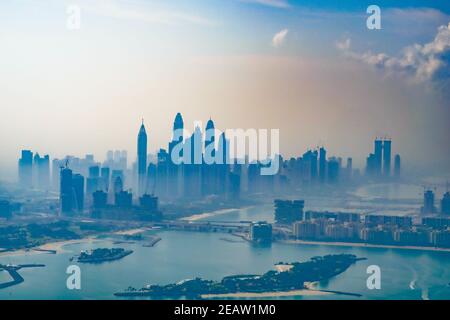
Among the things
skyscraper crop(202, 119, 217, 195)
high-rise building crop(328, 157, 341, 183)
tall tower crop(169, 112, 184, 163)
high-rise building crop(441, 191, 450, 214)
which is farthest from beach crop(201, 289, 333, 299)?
high-rise building crop(441, 191, 450, 214)

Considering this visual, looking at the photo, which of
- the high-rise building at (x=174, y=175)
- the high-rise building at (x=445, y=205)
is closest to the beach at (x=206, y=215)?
the high-rise building at (x=174, y=175)

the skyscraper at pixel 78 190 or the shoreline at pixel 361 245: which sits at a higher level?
the skyscraper at pixel 78 190

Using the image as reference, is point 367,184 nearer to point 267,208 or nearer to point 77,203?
point 267,208

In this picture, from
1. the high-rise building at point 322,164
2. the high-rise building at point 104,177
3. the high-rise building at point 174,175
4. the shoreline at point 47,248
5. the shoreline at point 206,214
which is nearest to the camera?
the shoreline at point 47,248

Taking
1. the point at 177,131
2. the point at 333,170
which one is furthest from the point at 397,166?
the point at 177,131

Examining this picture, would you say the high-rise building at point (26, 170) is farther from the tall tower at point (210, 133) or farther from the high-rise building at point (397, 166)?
the high-rise building at point (397, 166)

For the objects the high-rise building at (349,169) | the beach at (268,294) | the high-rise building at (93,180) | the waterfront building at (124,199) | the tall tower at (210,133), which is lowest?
the beach at (268,294)

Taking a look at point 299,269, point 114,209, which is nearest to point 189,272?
point 299,269
